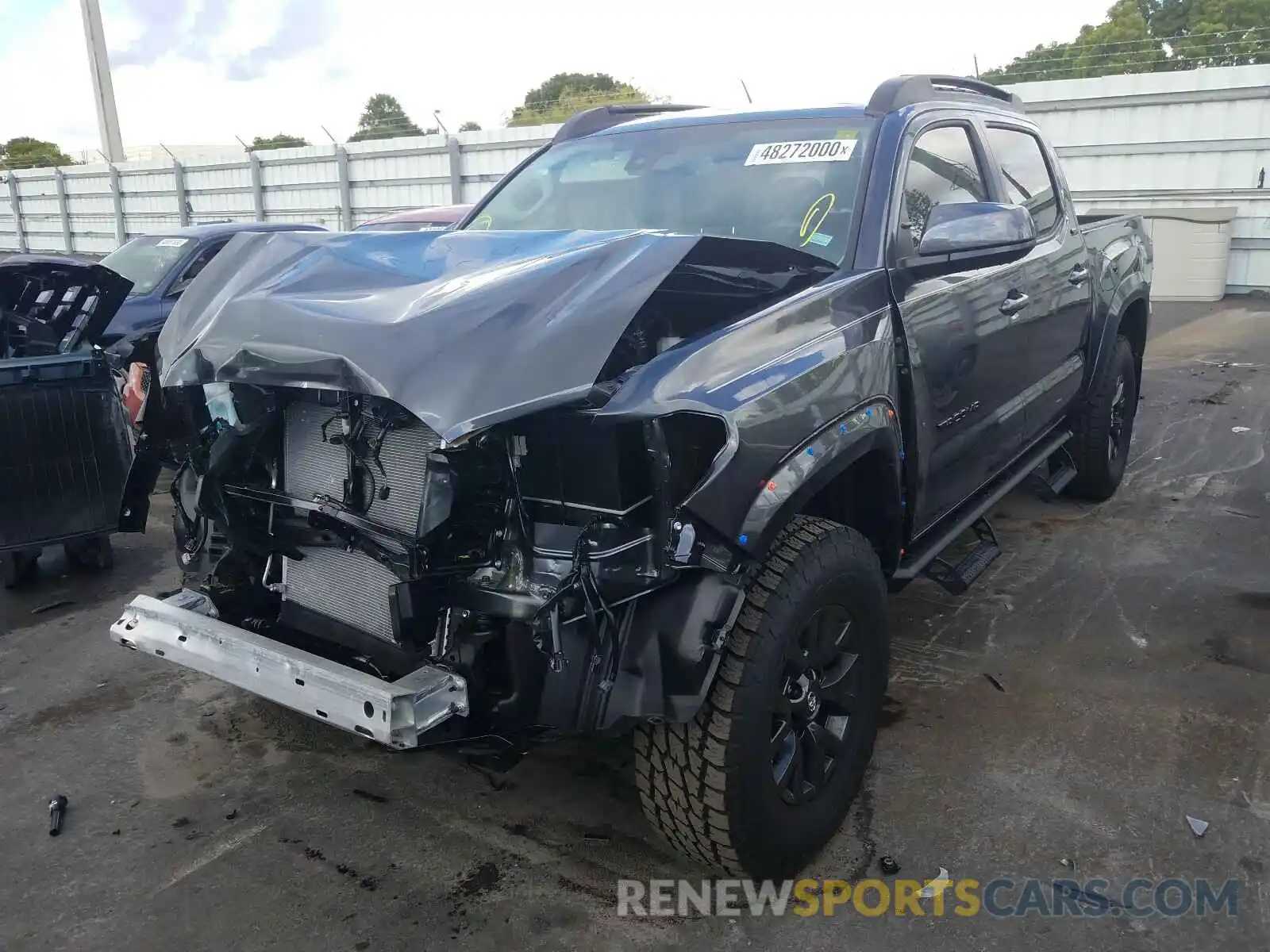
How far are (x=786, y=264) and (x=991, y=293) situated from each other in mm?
1107

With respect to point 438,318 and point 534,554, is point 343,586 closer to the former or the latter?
point 534,554

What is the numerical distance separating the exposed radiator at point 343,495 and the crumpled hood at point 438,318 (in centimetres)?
27

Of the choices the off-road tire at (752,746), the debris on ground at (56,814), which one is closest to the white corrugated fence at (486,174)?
the off-road tire at (752,746)

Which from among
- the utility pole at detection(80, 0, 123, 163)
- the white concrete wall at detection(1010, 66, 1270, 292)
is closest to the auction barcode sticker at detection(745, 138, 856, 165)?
the white concrete wall at detection(1010, 66, 1270, 292)

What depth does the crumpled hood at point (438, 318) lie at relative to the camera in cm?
209

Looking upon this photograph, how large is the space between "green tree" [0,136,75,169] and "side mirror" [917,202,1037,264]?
43898 millimetres

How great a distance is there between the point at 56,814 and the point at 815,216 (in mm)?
2953

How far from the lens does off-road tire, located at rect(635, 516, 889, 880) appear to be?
2.30 metres

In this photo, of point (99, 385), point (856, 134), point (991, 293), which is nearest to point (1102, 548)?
point (991, 293)

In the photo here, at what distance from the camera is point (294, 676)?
2.34 metres

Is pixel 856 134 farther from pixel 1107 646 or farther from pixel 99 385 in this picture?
pixel 99 385

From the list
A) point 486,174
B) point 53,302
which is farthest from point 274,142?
point 53,302

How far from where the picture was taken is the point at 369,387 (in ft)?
6.93

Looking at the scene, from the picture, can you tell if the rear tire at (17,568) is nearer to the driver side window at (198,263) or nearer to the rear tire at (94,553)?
the rear tire at (94,553)
